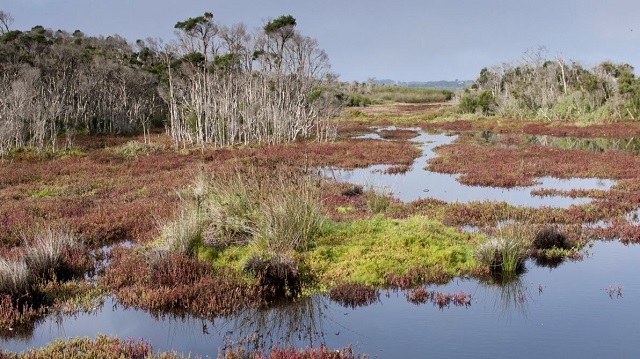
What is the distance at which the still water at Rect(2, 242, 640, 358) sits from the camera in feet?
23.1

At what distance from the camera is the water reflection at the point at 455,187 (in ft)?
57.3

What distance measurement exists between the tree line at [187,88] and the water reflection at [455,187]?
586 inches

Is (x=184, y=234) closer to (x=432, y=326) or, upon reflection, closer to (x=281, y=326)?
(x=281, y=326)

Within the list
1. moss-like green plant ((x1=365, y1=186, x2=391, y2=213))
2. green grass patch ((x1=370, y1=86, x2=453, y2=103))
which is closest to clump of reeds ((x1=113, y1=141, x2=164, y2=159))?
moss-like green plant ((x1=365, y1=186, x2=391, y2=213))

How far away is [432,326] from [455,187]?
13377mm

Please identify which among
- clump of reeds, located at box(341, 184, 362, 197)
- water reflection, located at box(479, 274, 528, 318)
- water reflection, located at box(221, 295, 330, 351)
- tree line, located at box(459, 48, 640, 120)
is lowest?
water reflection, located at box(221, 295, 330, 351)

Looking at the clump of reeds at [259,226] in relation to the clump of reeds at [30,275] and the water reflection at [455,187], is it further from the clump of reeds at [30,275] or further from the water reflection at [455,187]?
the water reflection at [455,187]

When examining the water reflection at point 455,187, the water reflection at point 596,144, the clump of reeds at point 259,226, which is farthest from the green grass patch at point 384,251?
the water reflection at point 596,144

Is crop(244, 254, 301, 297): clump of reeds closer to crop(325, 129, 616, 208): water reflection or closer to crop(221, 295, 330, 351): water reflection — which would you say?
crop(221, 295, 330, 351): water reflection

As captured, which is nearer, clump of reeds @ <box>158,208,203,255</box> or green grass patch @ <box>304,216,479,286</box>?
green grass patch @ <box>304,216,479,286</box>

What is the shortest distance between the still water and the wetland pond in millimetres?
14

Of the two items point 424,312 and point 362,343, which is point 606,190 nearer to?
point 424,312

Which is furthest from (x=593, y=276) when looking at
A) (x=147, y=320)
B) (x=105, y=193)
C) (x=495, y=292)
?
(x=105, y=193)

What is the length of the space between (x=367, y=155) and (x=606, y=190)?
48.7 feet
